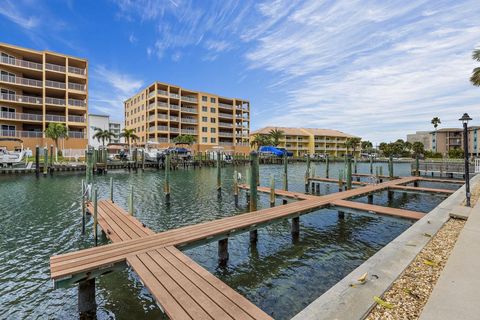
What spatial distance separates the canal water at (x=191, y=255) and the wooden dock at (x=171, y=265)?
1139 millimetres

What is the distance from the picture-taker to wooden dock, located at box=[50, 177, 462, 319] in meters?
4.15

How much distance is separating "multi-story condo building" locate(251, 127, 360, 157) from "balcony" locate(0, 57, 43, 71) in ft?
217

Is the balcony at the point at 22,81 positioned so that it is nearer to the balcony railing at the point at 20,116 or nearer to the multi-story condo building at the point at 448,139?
the balcony railing at the point at 20,116

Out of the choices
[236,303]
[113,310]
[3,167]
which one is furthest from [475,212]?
[3,167]

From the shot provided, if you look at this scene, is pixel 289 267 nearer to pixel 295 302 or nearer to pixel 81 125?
pixel 295 302

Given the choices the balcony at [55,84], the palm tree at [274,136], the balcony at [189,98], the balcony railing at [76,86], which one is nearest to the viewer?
the balcony at [55,84]

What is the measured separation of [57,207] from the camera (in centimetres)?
1588

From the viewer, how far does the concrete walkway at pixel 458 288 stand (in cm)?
359

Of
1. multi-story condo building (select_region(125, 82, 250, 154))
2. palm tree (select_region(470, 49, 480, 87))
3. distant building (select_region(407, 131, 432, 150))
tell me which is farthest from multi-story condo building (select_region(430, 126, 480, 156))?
palm tree (select_region(470, 49, 480, 87))

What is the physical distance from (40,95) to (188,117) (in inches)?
1233

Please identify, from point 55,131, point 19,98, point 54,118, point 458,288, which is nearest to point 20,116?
point 19,98

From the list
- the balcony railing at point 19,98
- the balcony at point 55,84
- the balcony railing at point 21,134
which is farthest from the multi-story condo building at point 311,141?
the balcony railing at point 21,134

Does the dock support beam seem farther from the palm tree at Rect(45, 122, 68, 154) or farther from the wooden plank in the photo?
the palm tree at Rect(45, 122, 68, 154)

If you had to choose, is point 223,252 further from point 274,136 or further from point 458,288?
point 274,136
